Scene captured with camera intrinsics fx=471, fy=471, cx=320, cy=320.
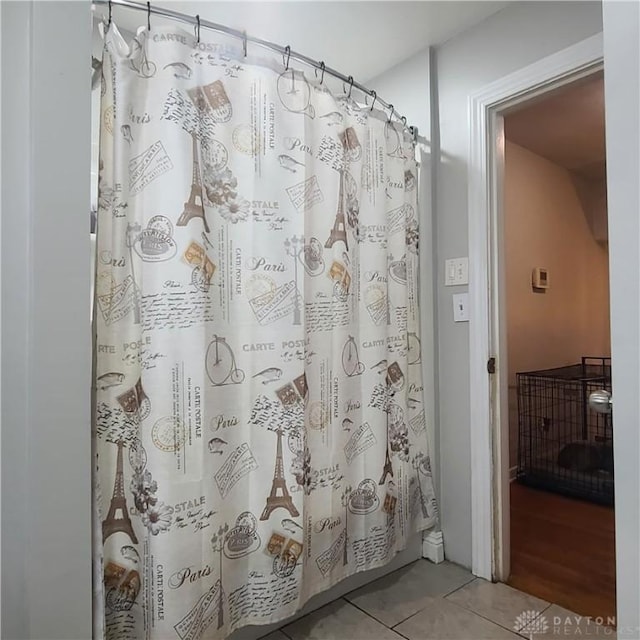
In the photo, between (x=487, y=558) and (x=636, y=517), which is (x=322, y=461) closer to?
(x=487, y=558)

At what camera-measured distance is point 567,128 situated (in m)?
3.18

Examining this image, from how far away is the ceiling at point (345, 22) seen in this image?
1.86 meters

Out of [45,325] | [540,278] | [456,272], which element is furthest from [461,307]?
[540,278]

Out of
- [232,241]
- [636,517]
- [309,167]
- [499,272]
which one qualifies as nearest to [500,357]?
[499,272]

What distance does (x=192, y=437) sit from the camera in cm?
133

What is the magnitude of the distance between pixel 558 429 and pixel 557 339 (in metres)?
0.75

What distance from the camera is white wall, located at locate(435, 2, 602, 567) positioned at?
1.96 meters

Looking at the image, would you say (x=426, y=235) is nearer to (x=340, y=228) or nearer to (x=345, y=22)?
(x=340, y=228)

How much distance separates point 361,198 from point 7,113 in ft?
4.00

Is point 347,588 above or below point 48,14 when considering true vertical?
below

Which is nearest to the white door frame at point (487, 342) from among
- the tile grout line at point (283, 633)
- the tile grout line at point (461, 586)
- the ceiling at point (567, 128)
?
the tile grout line at point (461, 586)

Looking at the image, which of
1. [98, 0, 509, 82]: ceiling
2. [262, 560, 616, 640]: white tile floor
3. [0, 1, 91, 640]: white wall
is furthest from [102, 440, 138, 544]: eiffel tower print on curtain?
[98, 0, 509, 82]: ceiling

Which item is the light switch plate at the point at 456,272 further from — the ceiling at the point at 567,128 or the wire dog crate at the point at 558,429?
the wire dog crate at the point at 558,429

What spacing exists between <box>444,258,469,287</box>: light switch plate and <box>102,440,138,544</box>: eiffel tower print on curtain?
1511 millimetres
